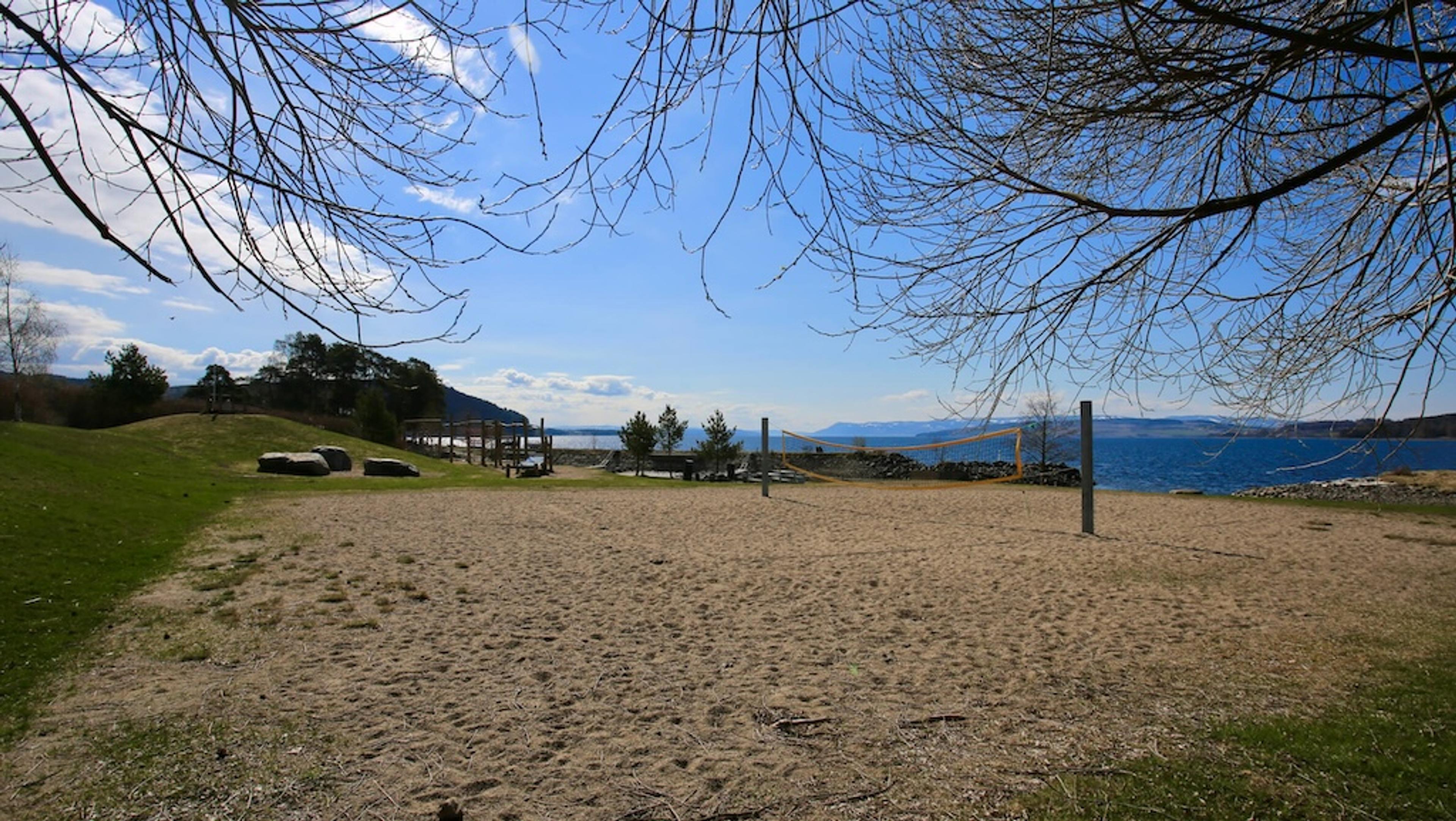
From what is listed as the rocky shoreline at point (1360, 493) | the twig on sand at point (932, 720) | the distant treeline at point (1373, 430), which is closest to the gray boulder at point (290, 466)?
the twig on sand at point (932, 720)

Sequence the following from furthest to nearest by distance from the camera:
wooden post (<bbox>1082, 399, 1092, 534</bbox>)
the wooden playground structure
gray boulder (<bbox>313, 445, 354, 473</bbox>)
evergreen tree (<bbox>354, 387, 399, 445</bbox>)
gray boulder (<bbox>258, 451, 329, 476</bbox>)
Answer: evergreen tree (<bbox>354, 387, 399, 445</bbox>)
the wooden playground structure
gray boulder (<bbox>313, 445, 354, 473</bbox>)
gray boulder (<bbox>258, 451, 329, 476</bbox>)
wooden post (<bbox>1082, 399, 1092, 534</bbox>)

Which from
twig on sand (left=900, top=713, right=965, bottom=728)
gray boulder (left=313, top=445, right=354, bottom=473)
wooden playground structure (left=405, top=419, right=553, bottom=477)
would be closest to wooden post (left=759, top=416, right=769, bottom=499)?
wooden playground structure (left=405, top=419, right=553, bottom=477)

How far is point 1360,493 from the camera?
19.0 meters

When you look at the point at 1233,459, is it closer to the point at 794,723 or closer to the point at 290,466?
the point at 290,466

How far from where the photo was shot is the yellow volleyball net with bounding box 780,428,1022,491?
19.2 metres

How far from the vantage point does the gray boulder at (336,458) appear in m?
20.8

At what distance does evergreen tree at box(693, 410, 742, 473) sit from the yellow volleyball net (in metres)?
2.42

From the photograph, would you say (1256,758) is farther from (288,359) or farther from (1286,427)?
(288,359)

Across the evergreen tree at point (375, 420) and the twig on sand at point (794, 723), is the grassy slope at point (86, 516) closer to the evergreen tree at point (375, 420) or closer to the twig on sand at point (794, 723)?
the twig on sand at point (794, 723)

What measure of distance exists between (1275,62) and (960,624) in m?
3.72

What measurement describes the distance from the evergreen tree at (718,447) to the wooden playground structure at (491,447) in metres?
6.24

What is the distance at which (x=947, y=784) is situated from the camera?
9.19 feet

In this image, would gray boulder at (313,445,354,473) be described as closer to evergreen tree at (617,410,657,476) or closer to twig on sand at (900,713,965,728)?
evergreen tree at (617,410,657,476)

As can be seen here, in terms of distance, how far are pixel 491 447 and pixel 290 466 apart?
15.1 metres
